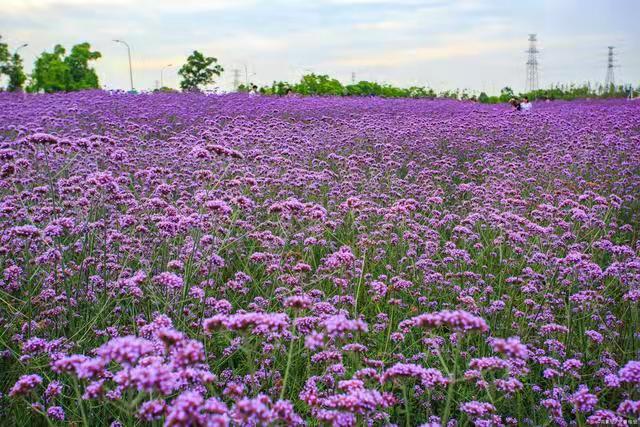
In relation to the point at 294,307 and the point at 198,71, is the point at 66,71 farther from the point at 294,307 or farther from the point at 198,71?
the point at 294,307

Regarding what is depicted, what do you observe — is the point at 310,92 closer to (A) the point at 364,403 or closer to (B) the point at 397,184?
(B) the point at 397,184

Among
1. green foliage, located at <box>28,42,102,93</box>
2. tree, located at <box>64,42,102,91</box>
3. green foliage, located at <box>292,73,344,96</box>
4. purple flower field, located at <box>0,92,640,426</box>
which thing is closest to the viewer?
purple flower field, located at <box>0,92,640,426</box>

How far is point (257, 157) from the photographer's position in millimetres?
7328

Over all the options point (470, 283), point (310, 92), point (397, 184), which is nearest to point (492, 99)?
point (310, 92)

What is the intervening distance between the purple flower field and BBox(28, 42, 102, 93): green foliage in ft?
149

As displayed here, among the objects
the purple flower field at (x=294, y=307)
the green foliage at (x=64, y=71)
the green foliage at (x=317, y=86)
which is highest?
the green foliage at (x=64, y=71)

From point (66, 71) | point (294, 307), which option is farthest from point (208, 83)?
point (294, 307)

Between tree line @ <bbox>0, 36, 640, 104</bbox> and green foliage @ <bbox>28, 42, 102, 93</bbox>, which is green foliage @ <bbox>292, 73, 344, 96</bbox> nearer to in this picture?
tree line @ <bbox>0, 36, 640, 104</bbox>

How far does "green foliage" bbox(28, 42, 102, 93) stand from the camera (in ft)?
173

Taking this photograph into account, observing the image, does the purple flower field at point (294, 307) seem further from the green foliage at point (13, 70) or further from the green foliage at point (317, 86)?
the green foliage at point (13, 70)

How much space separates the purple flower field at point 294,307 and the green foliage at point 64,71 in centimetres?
4536

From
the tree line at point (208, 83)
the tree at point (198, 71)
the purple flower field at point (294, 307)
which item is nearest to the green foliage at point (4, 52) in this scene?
the tree line at point (208, 83)

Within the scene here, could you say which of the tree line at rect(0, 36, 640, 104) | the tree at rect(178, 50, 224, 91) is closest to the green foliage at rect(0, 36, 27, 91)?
the tree line at rect(0, 36, 640, 104)

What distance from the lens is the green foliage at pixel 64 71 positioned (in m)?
52.8
